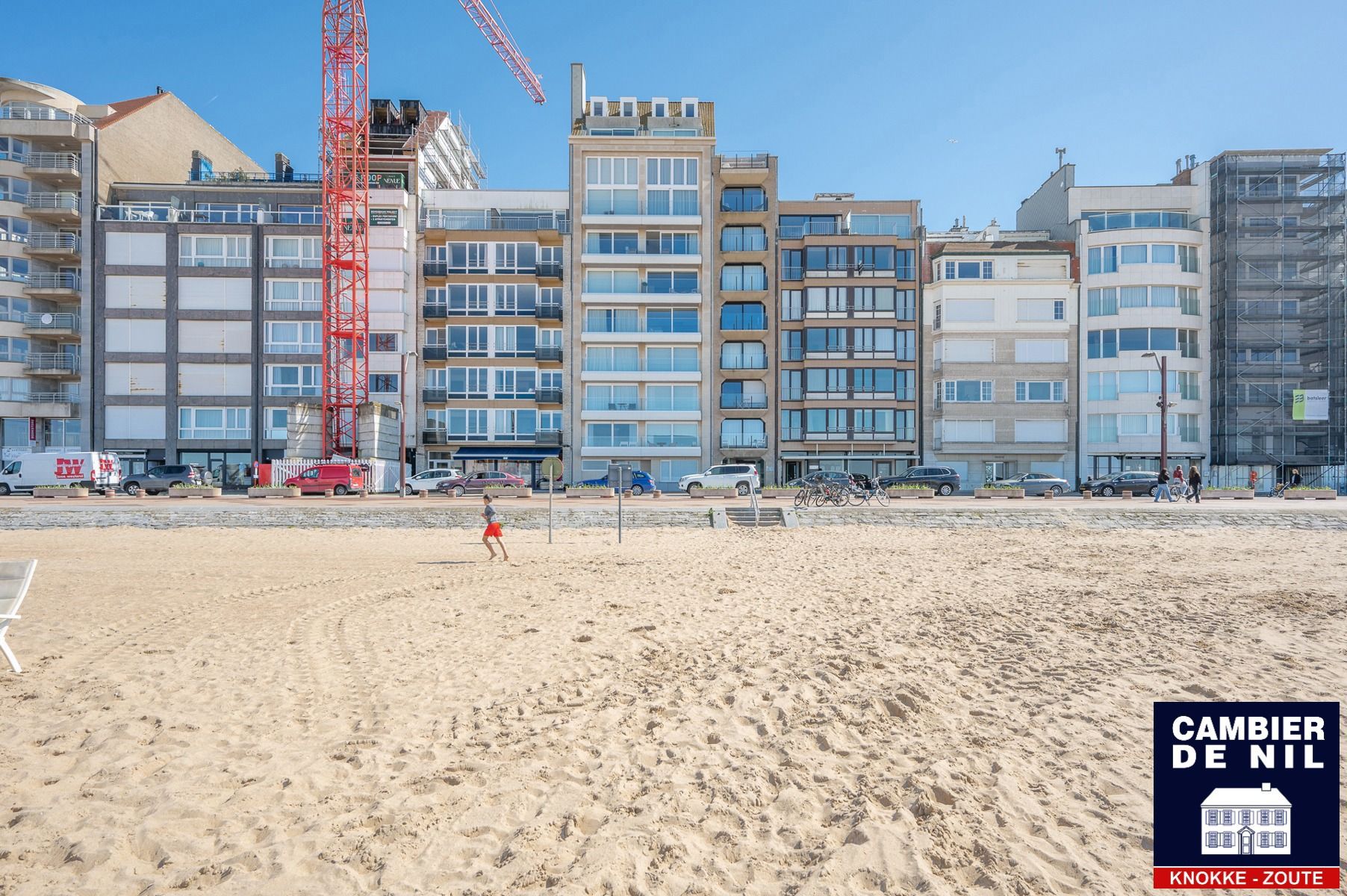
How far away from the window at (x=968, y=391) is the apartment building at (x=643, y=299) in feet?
53.7

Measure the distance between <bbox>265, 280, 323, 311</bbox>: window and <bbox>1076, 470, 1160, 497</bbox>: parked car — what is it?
48425mm

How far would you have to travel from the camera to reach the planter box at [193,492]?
34406mm

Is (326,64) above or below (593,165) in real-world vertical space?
above

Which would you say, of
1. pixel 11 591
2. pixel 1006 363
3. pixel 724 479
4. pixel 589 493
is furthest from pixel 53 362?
pixel 1006 363

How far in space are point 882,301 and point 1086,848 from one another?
4857 centimetres

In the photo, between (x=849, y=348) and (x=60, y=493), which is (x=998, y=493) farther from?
(x=60, y=493)

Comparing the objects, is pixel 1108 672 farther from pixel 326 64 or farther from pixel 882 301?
pixel 326 64

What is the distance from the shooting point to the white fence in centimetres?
3884

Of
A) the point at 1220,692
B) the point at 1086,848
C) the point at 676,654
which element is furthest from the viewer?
the point at 676,654

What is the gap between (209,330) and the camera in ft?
154

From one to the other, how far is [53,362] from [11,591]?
52780mm

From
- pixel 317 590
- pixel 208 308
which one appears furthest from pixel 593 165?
pixel 317 590

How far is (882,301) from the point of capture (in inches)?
1944

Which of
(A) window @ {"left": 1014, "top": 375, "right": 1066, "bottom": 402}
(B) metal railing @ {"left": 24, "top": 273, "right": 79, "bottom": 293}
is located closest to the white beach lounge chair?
(A) window @ {"left": 1014, "top": 375, "right": 1066, "bottom": 402}
